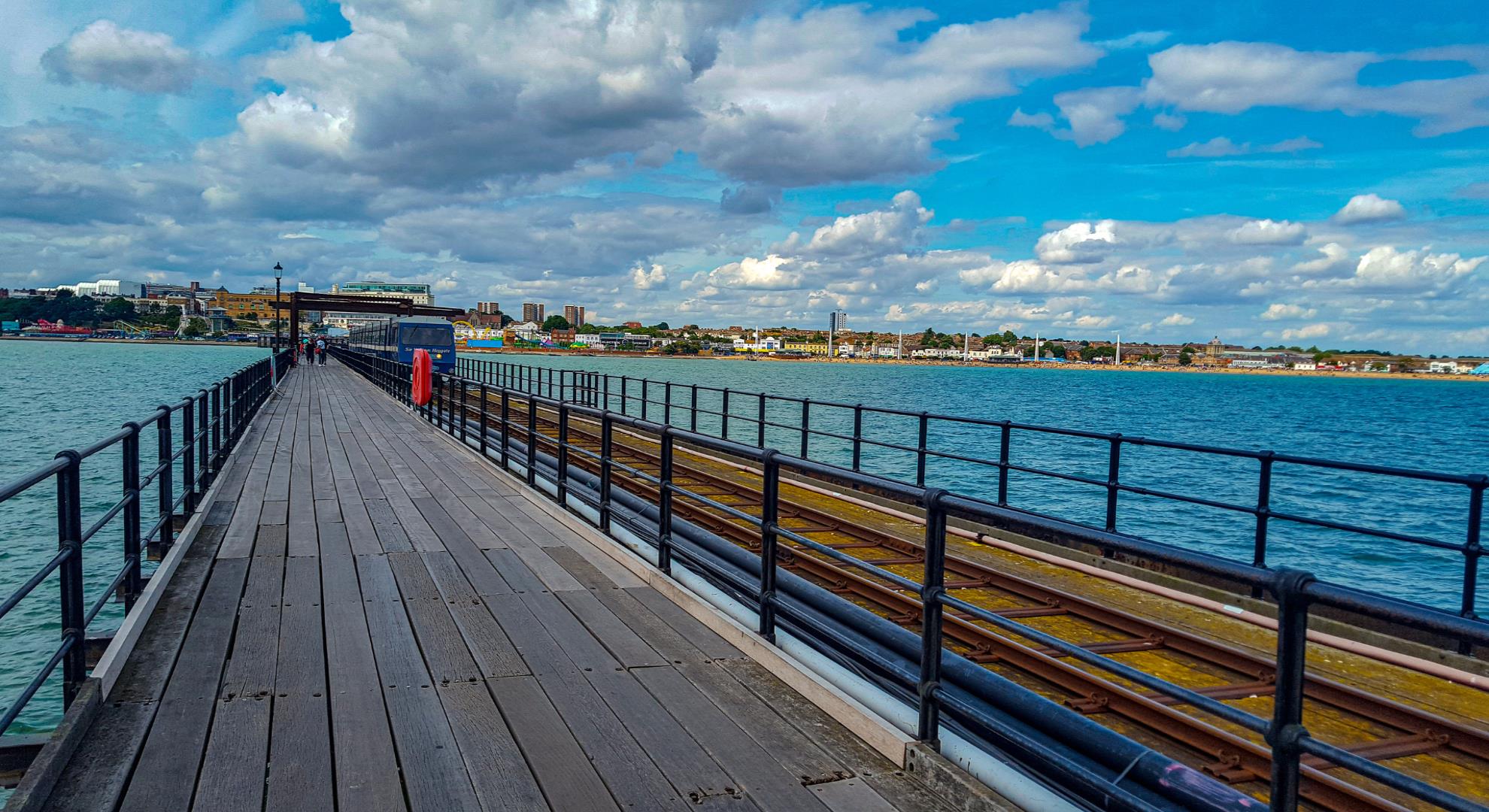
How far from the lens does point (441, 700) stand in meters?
4.12

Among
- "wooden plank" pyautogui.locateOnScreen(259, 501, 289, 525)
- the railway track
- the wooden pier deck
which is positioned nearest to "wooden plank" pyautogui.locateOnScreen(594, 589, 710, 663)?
the wooden pier deck

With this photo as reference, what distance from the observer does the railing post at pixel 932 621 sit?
3.47 meters

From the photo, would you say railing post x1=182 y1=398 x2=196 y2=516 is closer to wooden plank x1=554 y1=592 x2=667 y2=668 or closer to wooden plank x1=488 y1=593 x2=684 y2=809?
wooden plank x1=488 y1=593 x2=684 y2=809

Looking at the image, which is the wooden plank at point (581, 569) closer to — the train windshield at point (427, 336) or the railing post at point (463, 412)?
the railing post at point (463, 412)

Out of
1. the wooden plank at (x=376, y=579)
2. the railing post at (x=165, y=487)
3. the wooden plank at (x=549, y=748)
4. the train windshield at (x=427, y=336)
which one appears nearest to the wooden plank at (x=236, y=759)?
the wooden plank at (x=549, y=748)

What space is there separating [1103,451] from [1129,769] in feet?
137

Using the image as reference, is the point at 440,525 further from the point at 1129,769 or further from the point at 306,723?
the point at 1129,769

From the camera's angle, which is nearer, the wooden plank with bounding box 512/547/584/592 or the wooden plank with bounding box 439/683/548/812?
the wooden plank with bounding box 439/683/548/812

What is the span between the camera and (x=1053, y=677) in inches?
217

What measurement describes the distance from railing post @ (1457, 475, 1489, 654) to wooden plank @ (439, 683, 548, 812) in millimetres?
5877

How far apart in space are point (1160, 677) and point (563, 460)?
5422 mm

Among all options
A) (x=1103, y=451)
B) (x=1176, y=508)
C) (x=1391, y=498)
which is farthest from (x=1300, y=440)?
(x=1176, y=508)

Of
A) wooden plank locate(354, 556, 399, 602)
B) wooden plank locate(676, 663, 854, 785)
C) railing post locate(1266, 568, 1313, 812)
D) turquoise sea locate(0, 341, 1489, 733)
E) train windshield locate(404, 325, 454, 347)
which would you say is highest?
train windshield locate(404, 325, 454, 347)

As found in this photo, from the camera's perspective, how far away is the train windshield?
120ft
